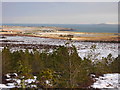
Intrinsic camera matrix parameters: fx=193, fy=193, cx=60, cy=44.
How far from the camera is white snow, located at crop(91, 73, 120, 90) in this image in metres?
8.34

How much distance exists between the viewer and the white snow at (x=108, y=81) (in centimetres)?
834

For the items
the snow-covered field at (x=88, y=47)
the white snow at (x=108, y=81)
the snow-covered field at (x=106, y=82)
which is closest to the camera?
the snow-covered field at (x=106, y=82)

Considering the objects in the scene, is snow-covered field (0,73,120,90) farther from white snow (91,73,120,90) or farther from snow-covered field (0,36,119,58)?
snow-covered field (0,36,119,58)

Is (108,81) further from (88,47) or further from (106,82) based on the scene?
(88,47)

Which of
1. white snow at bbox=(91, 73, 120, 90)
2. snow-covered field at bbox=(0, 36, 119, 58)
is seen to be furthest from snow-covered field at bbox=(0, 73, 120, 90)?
snow-covered field at bbox=(0, 36, 119, 58)

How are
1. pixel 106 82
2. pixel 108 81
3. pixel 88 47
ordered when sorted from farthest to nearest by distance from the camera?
pixel 88 47 → pixel 108 81 → pixel 106 82

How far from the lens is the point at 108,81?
907 centimetres

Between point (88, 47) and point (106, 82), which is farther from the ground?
point (88, 47)

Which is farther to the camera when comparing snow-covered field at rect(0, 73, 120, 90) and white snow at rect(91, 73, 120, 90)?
white snow at rect(91, 73, 120, 90)

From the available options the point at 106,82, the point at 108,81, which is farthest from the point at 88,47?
the point at 106,82

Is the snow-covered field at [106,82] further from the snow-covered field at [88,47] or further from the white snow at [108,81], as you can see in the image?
the snow-covered field at [88,47]

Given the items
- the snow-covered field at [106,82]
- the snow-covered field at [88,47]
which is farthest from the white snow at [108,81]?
the snow-covered field at [88,47]

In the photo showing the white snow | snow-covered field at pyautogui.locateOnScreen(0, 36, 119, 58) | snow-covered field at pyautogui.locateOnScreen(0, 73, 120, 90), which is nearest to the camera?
snow-covered field at pyautogui.locateOnScreen(0, 73, 120, 90)

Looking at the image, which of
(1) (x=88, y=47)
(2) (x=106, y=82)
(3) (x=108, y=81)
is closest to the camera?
(2) (x=106, y=82)
